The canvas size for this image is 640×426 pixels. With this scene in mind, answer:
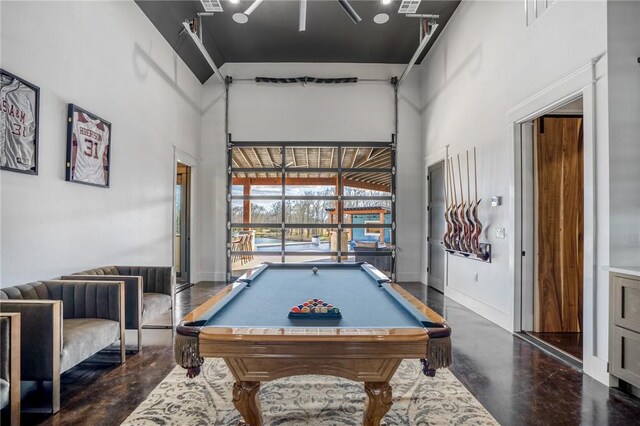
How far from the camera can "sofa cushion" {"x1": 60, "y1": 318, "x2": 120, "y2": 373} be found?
2.30 meters

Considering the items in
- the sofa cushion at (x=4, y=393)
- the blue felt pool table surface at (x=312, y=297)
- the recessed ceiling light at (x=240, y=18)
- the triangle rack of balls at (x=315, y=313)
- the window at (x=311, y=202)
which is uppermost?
the recessed ceiling light at (x=240, y=18)

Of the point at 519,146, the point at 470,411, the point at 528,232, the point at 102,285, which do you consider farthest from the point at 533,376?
the point at 102,285

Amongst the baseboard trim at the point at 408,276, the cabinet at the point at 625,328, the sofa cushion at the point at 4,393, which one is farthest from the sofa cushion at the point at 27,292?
the baseboard trim at the point at 408,276

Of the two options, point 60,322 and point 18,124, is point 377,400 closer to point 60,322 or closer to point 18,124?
point 60,322

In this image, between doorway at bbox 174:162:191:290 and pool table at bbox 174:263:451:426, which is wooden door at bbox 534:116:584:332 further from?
doorway at bbox 174:162:191:290

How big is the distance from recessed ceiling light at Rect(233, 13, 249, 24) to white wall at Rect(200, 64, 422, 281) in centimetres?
144

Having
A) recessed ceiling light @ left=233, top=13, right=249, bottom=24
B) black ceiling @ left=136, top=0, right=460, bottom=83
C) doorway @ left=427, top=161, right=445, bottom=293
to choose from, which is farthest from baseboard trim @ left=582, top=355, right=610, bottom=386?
recessed ceiling light @ left=233, top=13, right=249, bottom=24

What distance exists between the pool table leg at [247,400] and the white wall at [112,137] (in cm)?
220

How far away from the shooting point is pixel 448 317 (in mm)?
4332

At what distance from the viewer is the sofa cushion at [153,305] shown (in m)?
3.32

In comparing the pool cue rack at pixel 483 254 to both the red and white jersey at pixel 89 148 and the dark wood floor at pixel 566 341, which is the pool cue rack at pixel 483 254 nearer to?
the dark wood floor at pixel 566 341

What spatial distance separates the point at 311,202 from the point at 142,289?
13.9 feet

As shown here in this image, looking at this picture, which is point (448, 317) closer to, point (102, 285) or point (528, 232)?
point (528, 232)

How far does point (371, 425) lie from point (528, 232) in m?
3.05
